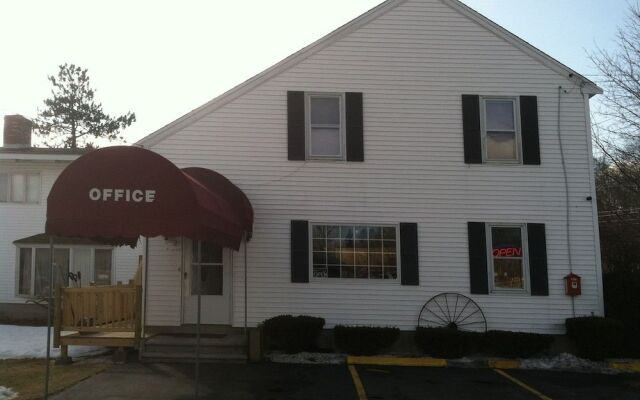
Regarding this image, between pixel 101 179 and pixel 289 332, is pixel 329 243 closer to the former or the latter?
pixel 289 332

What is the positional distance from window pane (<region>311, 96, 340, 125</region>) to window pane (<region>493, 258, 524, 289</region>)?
4643mm

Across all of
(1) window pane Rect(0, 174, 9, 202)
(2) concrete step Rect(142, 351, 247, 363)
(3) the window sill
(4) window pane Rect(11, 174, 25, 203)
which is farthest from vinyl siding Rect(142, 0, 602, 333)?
(1) window pane Rect(0, 174, 9, 202)

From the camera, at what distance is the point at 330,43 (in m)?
12.6

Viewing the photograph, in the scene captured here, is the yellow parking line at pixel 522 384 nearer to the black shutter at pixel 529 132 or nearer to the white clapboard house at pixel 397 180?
the white clapboard house at pixel 397 180

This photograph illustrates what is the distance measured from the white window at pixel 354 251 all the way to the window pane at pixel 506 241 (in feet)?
7.06

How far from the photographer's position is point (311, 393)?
27.9 feet

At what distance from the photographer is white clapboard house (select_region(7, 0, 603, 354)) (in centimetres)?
1203

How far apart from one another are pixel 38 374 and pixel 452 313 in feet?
25.8

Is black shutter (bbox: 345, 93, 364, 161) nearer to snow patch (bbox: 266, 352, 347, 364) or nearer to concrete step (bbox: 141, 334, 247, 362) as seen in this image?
snow patch (bbox: 266, 352, 347, 364)

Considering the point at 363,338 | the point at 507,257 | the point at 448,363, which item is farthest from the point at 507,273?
the point at 363,338

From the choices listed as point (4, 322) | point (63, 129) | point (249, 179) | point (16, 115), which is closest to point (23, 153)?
point (16, 115)

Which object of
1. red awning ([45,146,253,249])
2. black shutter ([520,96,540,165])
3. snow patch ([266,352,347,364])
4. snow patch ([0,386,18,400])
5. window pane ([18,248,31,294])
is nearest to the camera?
red awning ([45,146,253,249])

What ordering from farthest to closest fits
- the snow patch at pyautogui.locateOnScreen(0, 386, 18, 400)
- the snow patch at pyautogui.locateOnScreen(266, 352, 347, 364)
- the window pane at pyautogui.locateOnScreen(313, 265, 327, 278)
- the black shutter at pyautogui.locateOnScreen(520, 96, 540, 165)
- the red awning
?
the black shutter at pyautogui.locateOnScreen(520, 96, 540, 165)
the window pane at pyautogui.locateOnScreen(313, 265, 327, 278)
the snow patch at pyautogui.locateOnScreen(266, 352, 347, 364)
the snow patch at pyautogui.locateOnScreen(0, 386, 18, 400)
the red awning

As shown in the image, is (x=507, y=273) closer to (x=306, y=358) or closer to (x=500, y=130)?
(x=500, y=130)
